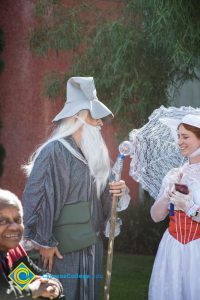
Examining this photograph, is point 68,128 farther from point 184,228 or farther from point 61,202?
point 184,228

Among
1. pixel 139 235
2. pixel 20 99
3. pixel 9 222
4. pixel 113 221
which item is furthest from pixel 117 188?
pixel 20 99

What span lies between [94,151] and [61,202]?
1.29 ft

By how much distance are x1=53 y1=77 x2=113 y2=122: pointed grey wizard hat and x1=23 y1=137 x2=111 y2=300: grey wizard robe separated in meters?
0.18

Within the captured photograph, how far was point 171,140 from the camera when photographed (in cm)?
468

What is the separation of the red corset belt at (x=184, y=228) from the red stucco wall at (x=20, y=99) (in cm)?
546

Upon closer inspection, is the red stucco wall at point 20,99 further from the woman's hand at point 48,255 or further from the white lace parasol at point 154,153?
the woman's hand at point 48,255

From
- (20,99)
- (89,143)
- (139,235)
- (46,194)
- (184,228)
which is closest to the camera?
(46,194)

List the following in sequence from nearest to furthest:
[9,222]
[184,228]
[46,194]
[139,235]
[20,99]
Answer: [9,222], [46,194], [184,228], [139,235], [20,99]

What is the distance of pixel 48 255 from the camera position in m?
3.89

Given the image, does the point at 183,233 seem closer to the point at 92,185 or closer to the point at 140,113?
the point at 92,185

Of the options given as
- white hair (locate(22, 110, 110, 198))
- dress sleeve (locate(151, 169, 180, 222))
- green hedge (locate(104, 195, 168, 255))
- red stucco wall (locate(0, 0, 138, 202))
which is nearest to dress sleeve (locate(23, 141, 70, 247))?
white hair (locate(22, 110, 110, 198))

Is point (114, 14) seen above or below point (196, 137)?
above

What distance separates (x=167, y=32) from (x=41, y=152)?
367 cm

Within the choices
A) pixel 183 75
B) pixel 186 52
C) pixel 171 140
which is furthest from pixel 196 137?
pixel 183 75
